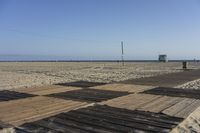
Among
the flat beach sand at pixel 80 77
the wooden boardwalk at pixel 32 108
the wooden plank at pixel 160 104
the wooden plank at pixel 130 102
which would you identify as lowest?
the flat beach sand at pixel 80 77

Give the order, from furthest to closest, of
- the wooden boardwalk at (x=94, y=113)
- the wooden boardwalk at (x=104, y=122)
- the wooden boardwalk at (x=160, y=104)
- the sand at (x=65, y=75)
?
the sand at (x=65, y=75) → the wooden boardwalk at (x=160, y=104) → the wooden boardwalk at (x=94, y=113) → the wooden boardwalk at (x=104, y=122)

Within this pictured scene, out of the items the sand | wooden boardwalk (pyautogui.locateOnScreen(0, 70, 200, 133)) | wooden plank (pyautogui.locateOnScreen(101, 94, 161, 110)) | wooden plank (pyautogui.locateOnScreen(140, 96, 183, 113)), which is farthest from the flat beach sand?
wooden plank (pyautogui.locateOnScreen(101, 94, 161, 110))

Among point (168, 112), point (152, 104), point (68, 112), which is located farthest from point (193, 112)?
point (68, 112)

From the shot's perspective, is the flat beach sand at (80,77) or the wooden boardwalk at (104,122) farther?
the flat beach sand at (80,77)

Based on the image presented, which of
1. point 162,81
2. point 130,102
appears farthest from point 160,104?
point 162,81

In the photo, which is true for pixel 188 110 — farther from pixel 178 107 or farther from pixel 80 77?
pixel 80 77

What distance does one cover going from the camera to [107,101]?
888 centimetres

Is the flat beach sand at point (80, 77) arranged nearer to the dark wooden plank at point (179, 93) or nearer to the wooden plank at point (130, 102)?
the wooden plank at point (130, 102)

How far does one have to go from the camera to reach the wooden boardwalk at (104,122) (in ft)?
18.5

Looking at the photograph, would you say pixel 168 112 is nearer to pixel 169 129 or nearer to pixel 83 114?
pixel 169 129

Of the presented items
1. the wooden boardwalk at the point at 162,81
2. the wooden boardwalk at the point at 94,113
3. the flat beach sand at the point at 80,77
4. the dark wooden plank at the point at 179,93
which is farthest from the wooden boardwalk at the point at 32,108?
the wooden boardwalk at the point at 162,81

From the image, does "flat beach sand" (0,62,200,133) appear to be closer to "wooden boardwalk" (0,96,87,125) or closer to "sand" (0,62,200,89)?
"sand" (0,62,200,89)

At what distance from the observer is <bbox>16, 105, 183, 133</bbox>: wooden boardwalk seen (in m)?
5.63

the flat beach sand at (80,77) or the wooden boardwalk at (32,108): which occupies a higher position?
the wooden boardwalk at (32,108)
